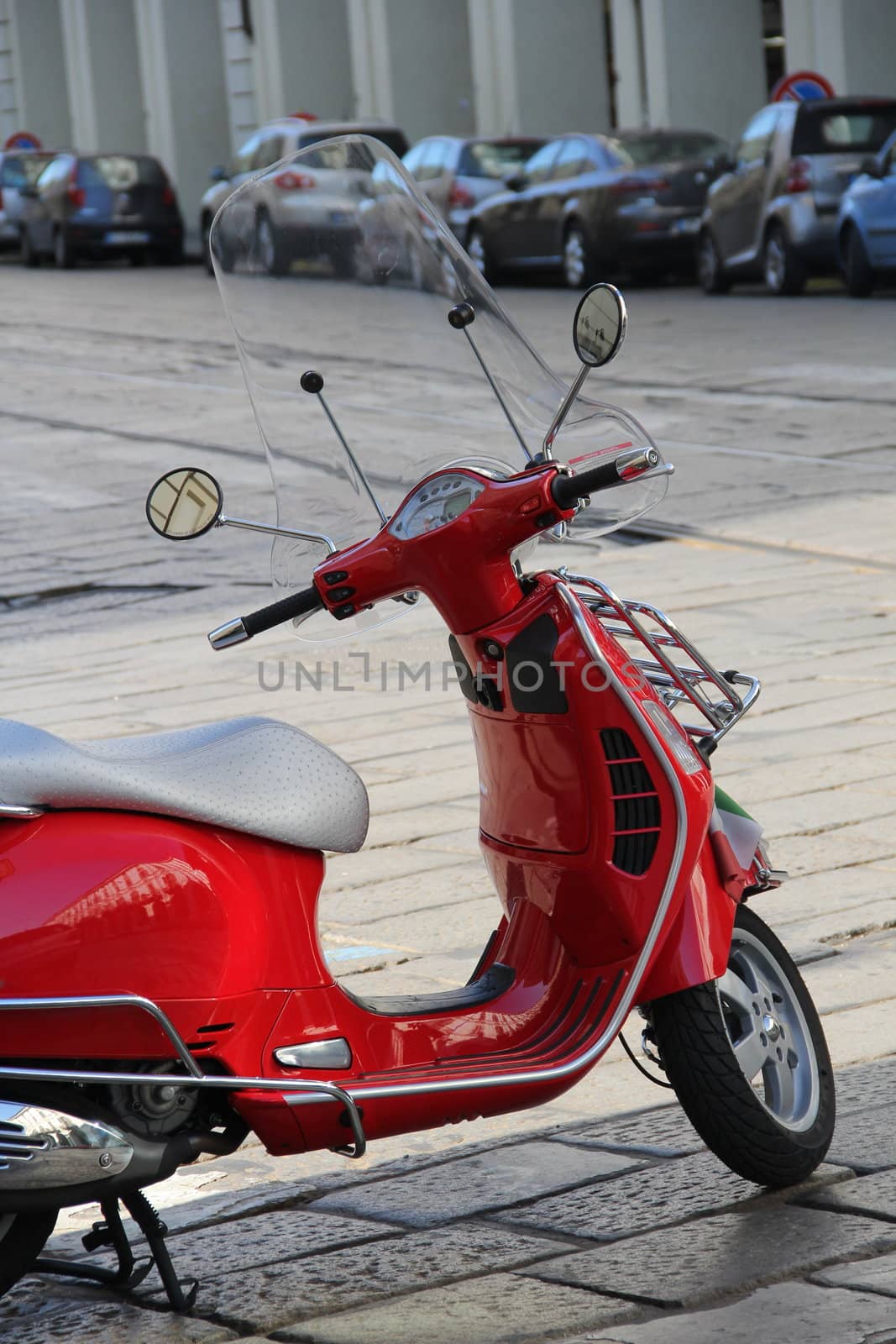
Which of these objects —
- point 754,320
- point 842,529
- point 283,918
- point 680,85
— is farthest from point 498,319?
point 680,85

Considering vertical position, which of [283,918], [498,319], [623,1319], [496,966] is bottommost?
[623,1319]

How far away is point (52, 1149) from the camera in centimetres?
267

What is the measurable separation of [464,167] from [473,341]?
68.7ft

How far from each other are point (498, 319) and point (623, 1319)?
5.44 feet

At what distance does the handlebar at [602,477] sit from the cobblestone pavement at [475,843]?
107 cm

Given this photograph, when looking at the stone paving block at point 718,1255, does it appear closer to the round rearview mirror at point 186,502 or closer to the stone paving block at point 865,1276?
the stone paving block at point 865,1276

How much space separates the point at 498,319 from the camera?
366cm

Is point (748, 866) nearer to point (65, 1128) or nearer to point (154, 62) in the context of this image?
point (65, 1128)

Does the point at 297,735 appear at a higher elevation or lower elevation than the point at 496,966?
higher

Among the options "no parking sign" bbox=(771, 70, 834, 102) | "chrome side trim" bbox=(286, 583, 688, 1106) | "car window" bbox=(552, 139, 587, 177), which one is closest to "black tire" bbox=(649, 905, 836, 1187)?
"chrome side trim" bbox=(286, 583, 688, 1106)

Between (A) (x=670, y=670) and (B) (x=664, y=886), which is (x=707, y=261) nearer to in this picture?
(A) (x=670, y=670)

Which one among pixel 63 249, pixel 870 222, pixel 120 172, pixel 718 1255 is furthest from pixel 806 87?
pixel 718 1255

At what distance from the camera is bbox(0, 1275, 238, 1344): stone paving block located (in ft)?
9.64

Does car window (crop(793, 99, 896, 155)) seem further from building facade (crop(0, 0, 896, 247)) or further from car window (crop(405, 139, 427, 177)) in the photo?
car window (crop(405, 139, 427, 177))
